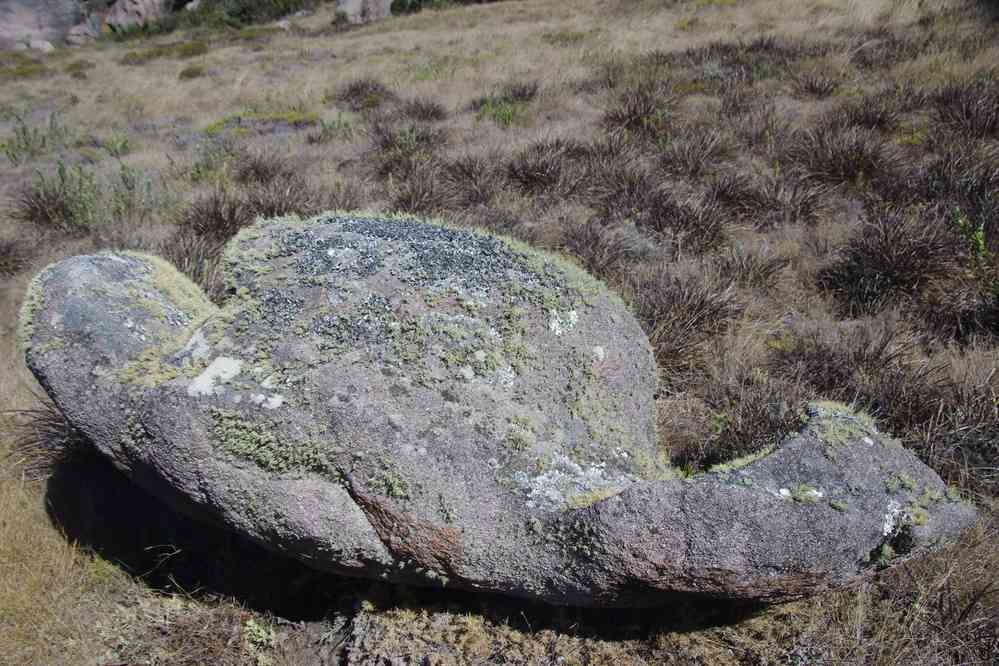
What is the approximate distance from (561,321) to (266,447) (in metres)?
1.13

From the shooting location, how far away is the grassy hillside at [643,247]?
2.12 metres

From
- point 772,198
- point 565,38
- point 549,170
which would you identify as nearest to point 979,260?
point 772,198

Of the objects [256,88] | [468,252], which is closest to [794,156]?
[468,252]

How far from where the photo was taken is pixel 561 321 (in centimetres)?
240

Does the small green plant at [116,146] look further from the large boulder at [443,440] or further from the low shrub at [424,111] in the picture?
the large boulder at [443,440]

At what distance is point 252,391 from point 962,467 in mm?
2719

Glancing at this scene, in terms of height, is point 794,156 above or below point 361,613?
above

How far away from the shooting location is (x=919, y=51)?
8023 mm

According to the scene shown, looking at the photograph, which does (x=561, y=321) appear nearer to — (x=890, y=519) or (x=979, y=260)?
(x=890, y=519)

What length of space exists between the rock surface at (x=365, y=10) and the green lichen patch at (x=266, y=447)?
25737mm

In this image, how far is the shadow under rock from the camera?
2.09 meters

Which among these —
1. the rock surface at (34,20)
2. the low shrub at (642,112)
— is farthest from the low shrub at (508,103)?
the rock surface at (34,20)

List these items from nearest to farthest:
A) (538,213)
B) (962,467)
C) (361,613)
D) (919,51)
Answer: (361,613), (962,467), (538,213), (919,51)

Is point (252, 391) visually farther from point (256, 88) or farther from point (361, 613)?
point (256, 88)
